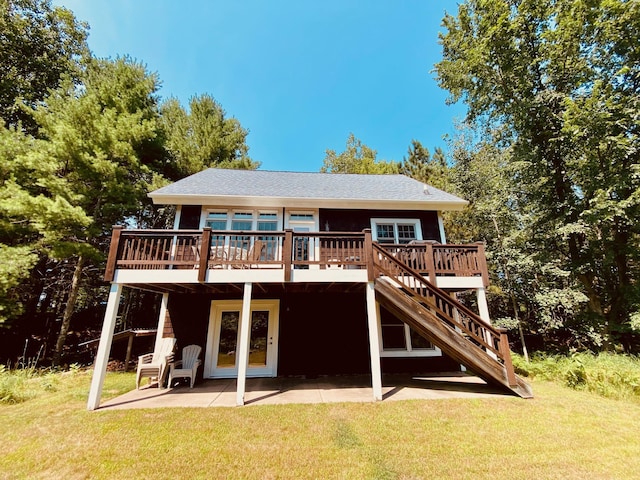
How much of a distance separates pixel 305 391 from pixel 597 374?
715 cm

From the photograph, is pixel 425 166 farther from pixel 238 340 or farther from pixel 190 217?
pixel 238 340

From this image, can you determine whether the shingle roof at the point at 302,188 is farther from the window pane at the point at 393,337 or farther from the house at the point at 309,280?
the window pane at the point at 393,337

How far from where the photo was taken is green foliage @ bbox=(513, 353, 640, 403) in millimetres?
5891

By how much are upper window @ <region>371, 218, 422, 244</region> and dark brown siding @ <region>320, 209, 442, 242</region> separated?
0.15 metres

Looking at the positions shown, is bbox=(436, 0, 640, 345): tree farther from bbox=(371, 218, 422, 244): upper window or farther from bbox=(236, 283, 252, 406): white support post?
bbox=(236, 283, 252, 406): white support post

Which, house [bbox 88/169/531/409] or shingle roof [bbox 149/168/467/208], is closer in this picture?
house [bbox 88/169/531/409]

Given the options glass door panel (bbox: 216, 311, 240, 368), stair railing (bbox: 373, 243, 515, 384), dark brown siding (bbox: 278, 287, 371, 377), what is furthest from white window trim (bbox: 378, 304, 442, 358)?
glass door panel (bbox: 216, 311, 240, 368)

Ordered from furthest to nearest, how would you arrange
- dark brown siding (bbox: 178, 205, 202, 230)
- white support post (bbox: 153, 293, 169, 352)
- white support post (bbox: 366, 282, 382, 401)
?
dark brown siding (bbox: 178, 205, 202, 230), white support post (bbox: 153, 293, 169, 352), white support post (bbox: 366, 282, 382, 401)

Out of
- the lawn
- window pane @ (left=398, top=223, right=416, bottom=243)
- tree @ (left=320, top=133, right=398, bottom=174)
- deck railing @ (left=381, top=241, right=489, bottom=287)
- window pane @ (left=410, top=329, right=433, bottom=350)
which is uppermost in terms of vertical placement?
tree @ (left=320, top=133, right=398, bottom=174)

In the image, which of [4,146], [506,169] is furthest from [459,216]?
[4,146]

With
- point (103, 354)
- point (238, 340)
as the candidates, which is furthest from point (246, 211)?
point (103, 354)

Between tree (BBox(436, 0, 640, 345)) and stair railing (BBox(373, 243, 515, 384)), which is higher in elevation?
tree (BBox(436, 0, 640, 345))

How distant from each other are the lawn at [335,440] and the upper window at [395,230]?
4816 mm

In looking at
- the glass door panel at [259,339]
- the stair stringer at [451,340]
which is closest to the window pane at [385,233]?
the stair stringer at [451,340]
